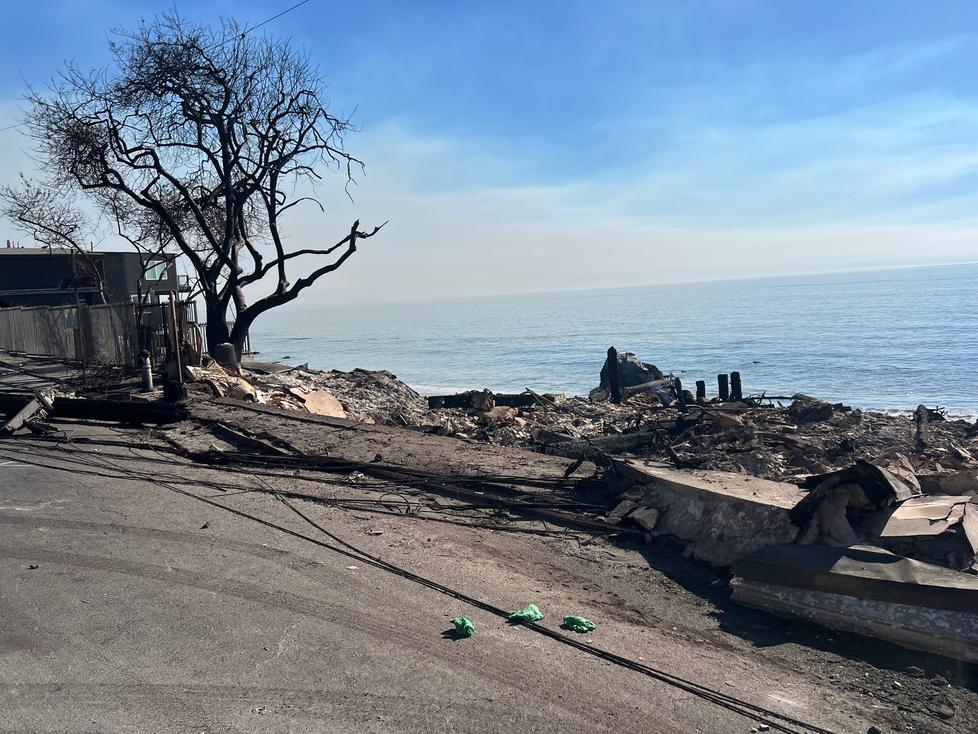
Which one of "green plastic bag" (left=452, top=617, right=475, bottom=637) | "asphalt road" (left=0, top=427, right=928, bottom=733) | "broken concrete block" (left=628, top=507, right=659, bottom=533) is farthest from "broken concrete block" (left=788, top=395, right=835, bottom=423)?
"green plastic bag" (left=452, top=617, right=475, bottom=637)

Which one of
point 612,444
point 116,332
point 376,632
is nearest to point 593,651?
point 376,632

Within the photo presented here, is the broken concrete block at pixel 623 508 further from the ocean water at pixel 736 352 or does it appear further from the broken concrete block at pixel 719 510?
the ocean water at pixel 736 352

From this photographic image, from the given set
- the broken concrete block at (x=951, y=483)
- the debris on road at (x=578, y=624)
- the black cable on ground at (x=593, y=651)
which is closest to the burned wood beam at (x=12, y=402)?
the black cable on ground at (x=593, y=651)

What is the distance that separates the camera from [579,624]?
563cm

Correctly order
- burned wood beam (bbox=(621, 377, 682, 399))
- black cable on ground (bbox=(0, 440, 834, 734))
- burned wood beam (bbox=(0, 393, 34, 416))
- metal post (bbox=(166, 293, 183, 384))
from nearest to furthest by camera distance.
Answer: black cable on ground (bbox=(0, 440, 834, 734)) < burned wood beam (bbox=(0, 393, 34, 416)) < metal post (bbox=(166, 293, 183, 384)) < burned wood beam (bbox=(621, 377, 682, 399))

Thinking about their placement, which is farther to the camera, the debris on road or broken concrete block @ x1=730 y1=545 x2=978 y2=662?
the debris on road

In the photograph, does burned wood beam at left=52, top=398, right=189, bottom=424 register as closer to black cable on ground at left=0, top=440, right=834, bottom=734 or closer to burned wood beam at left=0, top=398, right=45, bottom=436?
burned wood beam at left=0, top=398, right=45, bottom=436

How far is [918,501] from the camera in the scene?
23.1 ft

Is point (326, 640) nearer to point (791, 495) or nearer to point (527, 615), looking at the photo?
point (527, 615)

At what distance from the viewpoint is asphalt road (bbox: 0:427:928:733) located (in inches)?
172

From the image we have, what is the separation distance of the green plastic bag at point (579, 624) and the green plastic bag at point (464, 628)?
70 cm

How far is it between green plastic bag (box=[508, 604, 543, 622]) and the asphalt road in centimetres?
9

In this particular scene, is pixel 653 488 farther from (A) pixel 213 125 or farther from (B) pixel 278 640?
(A) pixel 213 125

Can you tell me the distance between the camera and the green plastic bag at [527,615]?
5.69 m
